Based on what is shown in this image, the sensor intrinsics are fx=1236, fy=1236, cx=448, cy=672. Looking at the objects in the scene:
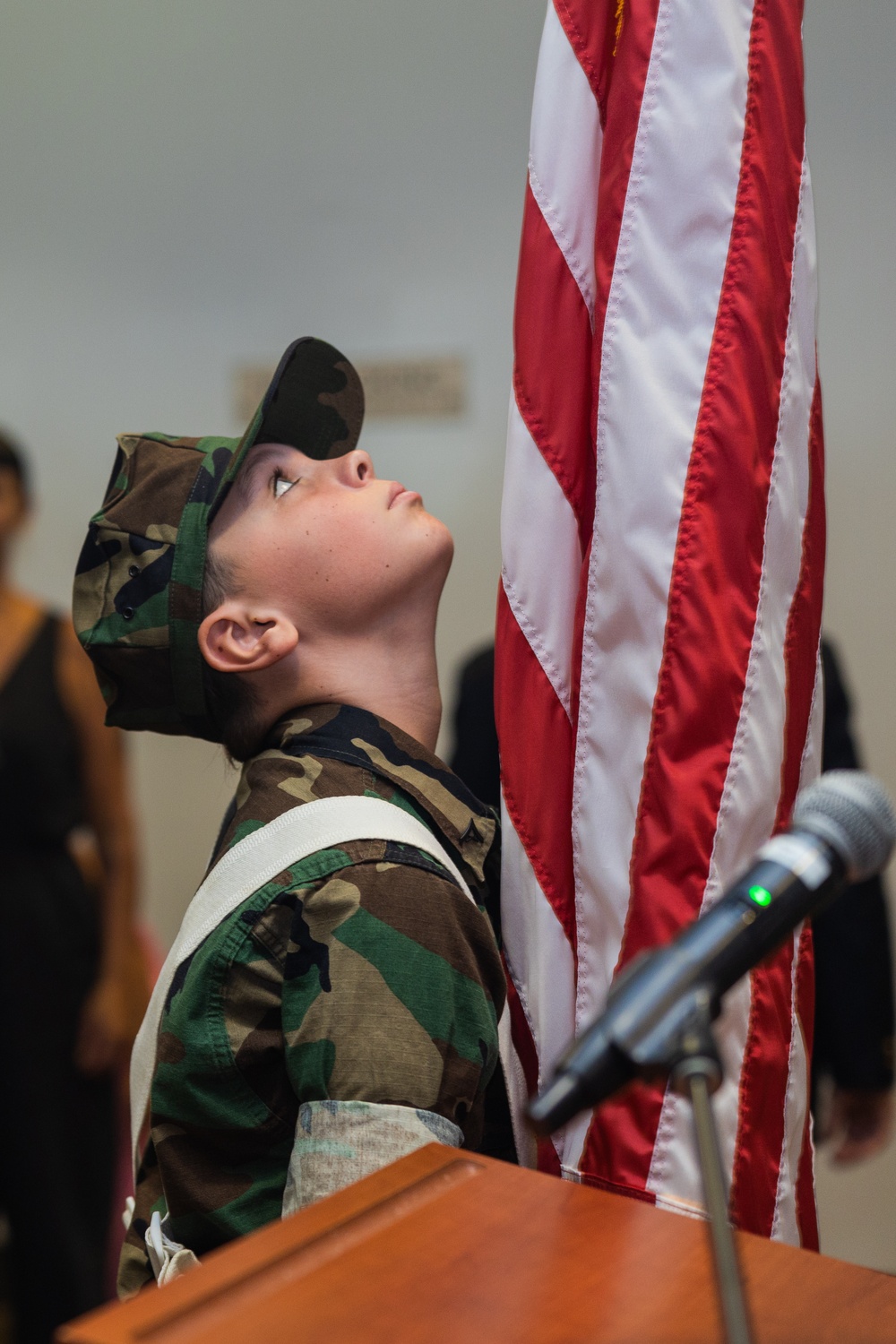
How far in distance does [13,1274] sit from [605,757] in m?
Result: 1.87

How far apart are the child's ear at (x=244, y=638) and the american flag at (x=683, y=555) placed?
0.25 m

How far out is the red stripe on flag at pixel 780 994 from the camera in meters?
0.92

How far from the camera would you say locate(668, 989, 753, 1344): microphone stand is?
37 cm

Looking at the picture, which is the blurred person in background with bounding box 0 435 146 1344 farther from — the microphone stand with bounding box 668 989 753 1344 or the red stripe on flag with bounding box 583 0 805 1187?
the microphone stand with bounding box 668 989 753 1344

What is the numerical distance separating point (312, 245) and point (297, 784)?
6.04 ft

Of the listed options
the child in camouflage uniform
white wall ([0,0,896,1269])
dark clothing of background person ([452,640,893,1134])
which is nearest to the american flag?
the child in camouflage uniform

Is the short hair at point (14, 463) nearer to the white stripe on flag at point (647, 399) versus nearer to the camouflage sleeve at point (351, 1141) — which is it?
the white stripe on flag at point (647, 399)

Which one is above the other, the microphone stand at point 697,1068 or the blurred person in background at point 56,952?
the microphone stand at point 697,1068

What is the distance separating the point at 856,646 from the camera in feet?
7.36

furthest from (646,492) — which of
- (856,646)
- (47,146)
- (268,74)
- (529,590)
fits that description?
(47,146)

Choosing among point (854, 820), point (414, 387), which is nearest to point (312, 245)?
point (414, 387)

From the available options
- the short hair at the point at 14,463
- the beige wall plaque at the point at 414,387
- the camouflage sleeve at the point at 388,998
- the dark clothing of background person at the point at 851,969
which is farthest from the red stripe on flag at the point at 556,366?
the short hair at the point at 14,463

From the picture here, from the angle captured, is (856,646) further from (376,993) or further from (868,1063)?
(376,993)

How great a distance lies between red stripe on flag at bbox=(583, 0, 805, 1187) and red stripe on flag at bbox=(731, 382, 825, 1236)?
0.03 metres
